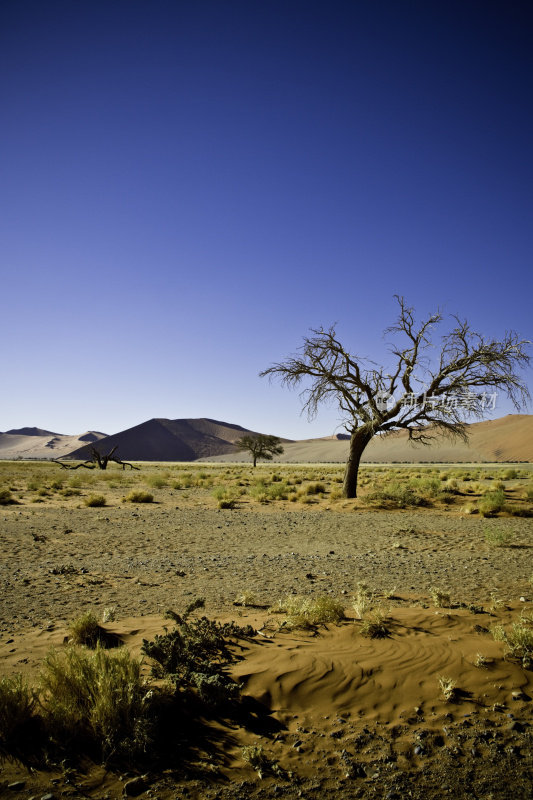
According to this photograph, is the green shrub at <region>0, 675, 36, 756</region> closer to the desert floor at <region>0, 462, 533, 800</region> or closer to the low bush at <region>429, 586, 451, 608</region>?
the desert floor at <region>0, 462, 533, 800</region>

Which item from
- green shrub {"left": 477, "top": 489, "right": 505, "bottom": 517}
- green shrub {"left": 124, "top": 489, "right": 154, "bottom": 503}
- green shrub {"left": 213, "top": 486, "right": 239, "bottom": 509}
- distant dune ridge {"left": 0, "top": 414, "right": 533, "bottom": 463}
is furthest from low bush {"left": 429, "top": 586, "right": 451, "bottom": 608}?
distant dune ridge {"left": 0, "top": 414, "right": 533, "bottom": 463}

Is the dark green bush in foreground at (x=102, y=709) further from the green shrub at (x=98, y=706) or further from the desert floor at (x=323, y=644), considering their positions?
the desert floor at (x=323, y=644)

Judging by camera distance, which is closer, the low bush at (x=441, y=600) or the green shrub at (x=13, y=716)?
the green shrub at (x=13, y=716)

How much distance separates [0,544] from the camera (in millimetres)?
10492

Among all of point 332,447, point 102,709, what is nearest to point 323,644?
point 102,709

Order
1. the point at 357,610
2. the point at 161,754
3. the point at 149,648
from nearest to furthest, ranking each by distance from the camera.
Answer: the point at 161,754 → the point at 149,648 → the point at 357,610

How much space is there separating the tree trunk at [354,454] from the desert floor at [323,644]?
232 inches

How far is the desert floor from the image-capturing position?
3035mm

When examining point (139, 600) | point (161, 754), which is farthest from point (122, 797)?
point (139, 600)

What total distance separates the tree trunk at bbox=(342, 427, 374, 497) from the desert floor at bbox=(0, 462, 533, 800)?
5884mm

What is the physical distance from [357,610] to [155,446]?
17568 cm

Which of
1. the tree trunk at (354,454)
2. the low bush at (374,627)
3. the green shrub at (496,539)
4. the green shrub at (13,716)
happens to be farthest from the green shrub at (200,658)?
the tree trunk at (354,454)

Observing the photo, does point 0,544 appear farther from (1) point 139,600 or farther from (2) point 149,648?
(2) point 149,648

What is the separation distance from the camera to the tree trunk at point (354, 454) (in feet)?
59.8
